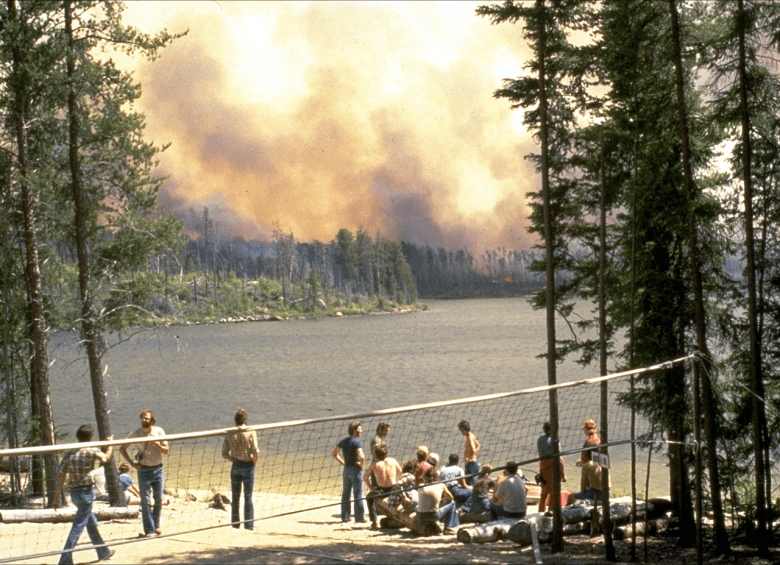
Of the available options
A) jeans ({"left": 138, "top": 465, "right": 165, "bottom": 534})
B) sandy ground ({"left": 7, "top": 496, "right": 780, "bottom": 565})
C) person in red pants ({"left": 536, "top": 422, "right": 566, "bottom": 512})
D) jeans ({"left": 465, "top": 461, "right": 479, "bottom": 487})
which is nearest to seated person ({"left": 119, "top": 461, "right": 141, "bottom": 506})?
sandy ground ({"left": 7, "top": 496, "right": 780, "bottom": 565})

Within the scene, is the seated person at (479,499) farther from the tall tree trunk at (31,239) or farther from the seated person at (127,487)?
the tall tree trunk at (31,239)

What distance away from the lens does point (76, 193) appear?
1836 centimetres

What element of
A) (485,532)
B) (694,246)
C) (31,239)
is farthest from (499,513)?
(31,239)

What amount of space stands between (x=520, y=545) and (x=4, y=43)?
46.1 ft

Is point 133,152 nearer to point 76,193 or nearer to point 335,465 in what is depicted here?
point 76,193

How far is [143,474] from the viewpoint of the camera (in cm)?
Answer: 1147

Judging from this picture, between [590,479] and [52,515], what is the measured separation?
9.42 meters

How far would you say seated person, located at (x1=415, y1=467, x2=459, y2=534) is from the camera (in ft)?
45.7

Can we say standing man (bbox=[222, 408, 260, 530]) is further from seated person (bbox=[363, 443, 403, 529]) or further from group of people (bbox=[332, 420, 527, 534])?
seated person (bbox=[363, 443, 403, 529])

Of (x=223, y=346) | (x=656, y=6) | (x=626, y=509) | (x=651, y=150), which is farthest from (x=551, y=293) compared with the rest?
(x=223, y=346)

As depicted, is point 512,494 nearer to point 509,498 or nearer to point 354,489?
point 509,498

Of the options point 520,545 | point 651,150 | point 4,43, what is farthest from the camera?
point 4,43

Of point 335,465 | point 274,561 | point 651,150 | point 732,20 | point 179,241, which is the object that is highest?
point 732,20

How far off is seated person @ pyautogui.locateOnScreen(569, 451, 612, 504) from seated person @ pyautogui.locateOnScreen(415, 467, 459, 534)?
2.67m
